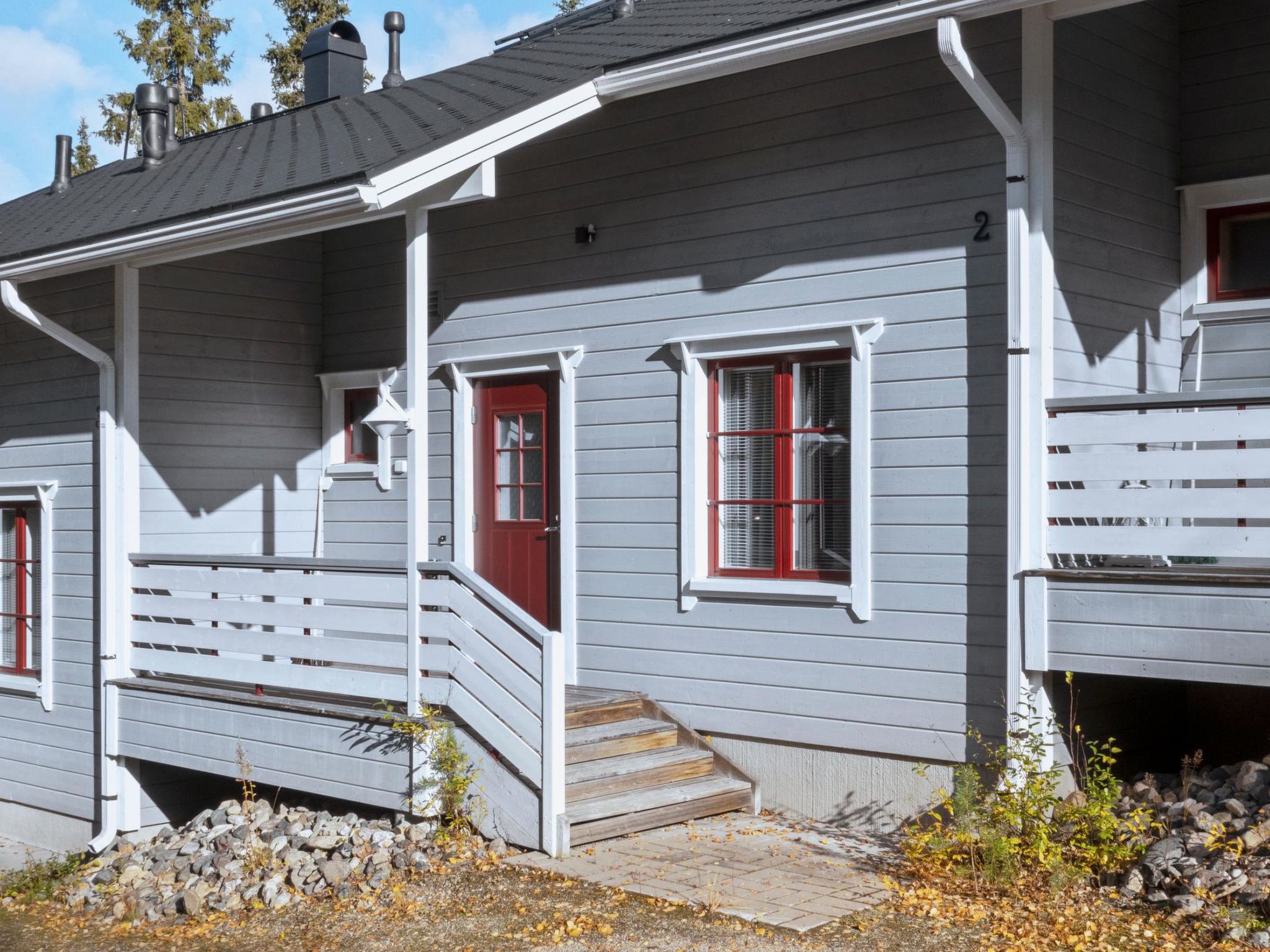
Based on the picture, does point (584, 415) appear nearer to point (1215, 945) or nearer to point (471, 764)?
point (471, 764)

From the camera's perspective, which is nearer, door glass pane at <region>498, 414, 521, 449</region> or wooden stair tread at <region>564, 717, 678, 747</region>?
wooden stair tread at <region>564, 717, 678, 747</region>

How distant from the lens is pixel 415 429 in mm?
7316

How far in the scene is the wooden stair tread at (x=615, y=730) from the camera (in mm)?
7442

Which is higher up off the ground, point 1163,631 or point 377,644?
point 1163,631

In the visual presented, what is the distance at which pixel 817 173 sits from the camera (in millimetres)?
7551

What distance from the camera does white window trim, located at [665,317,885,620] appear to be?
7.30 m

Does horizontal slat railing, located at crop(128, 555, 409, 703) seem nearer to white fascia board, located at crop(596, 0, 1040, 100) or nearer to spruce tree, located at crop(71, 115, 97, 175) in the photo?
white fascia board, located at crop(596, 0, 1040, 100)

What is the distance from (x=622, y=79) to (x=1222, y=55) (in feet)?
10.8

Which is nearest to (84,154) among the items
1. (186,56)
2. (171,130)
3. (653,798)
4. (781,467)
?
(186,56)

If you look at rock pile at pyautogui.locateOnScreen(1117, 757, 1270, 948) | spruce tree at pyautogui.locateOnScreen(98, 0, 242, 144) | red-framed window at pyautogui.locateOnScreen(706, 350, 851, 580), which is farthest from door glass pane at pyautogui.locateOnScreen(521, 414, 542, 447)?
spruce tree at pyautogui.locateOnScreen(98, 0, 242, 144)

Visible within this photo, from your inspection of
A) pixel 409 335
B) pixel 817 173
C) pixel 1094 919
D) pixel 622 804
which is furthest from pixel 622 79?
pixel 1094 919

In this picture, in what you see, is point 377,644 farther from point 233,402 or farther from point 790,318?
point 233,402

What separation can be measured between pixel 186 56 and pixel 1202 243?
72.5 feet

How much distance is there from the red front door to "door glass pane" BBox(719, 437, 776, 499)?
1318 millimetres
